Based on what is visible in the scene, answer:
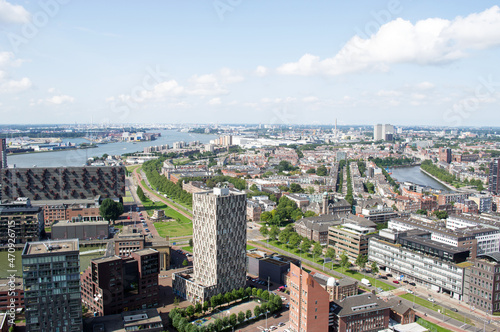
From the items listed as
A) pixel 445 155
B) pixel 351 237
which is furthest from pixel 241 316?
pixel 445 155

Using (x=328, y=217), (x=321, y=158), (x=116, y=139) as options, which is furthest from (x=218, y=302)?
(x=116, y=139)

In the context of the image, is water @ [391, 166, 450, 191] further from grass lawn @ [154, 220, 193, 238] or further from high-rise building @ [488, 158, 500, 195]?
grass lawn @ [154, 220, 193, 238]

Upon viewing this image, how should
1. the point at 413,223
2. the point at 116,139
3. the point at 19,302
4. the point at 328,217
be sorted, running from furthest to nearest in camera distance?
the point at 116,139 < the point at 328,217 < the point at 413,223 < the point at 19,302

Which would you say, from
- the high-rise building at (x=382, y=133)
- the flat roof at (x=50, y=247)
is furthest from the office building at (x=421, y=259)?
the high-rise building at (x=382, y=133)

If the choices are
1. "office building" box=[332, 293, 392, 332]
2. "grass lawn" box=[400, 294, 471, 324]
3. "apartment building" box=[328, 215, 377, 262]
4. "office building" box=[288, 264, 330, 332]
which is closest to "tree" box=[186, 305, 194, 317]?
"office building" box=[288, 264, 330, 332]

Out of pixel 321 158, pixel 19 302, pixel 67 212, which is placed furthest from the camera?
pixel 321 158

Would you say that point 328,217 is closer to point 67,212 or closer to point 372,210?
point 372,210
